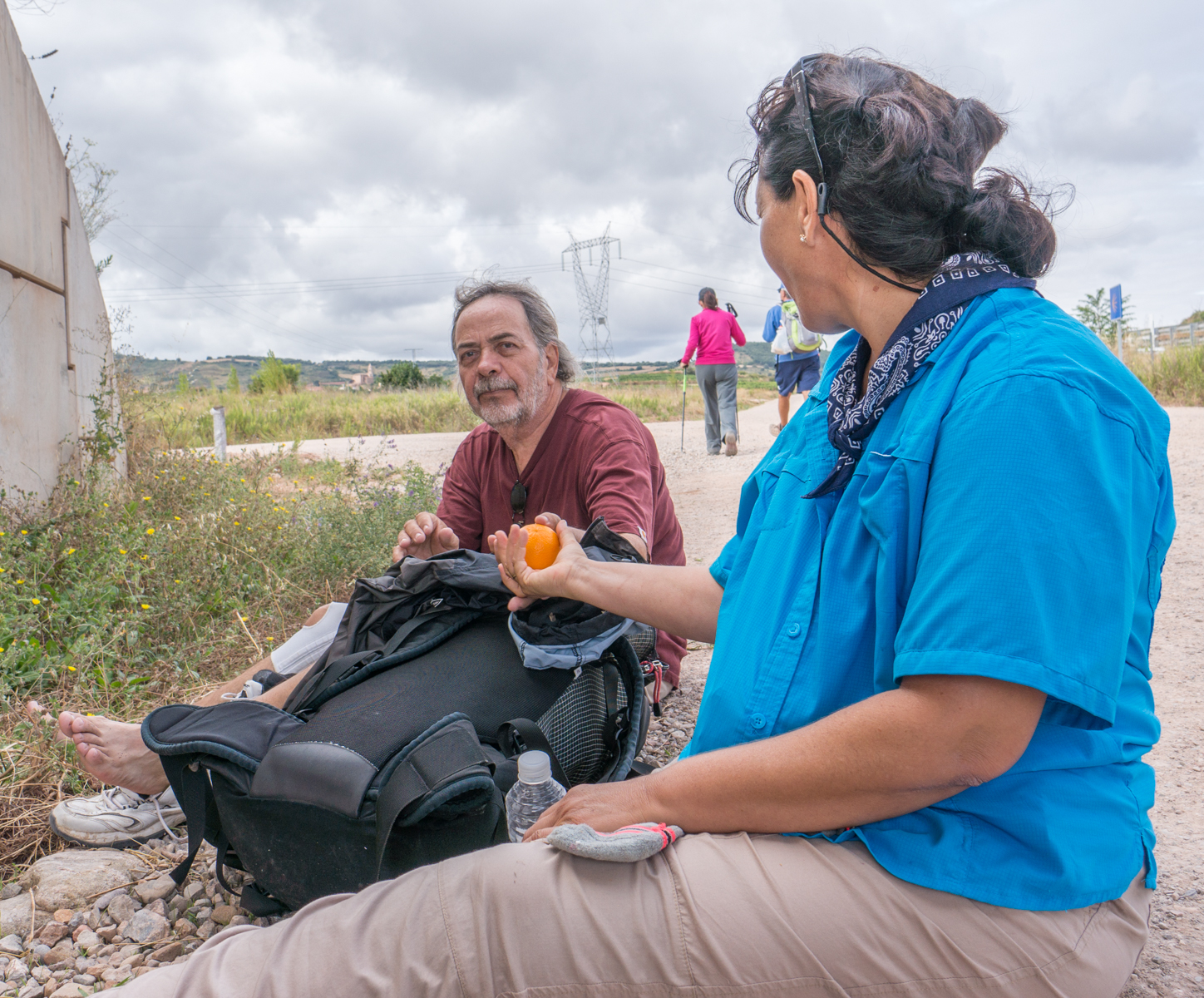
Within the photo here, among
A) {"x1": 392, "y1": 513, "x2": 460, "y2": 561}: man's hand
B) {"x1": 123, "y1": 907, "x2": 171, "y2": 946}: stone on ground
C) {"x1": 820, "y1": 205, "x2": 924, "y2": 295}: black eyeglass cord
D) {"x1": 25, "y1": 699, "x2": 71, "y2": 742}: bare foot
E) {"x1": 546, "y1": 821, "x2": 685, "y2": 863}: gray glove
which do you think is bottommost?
{"x1": 123, "y1": 907, "x2": 171, "y2": 946}: stone on ground

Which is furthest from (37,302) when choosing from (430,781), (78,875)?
(430,781)

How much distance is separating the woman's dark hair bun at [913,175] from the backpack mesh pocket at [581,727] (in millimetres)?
1251

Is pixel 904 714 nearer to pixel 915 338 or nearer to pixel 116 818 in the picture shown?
pixel 915 338

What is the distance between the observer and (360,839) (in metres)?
1.65

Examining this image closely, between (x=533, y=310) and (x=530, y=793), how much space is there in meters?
2.29

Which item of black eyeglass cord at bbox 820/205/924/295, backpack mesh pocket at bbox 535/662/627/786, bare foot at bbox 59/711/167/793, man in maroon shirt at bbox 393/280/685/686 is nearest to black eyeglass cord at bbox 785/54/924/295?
black eyeglass cord at bbox 820/205/924/295

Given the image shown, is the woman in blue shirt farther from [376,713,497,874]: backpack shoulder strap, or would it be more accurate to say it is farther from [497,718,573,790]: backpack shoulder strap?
[497,718,573,790]: backpack shoulder strap

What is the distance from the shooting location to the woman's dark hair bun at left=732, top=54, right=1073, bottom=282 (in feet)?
4.36

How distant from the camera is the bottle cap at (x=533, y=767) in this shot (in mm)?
1716

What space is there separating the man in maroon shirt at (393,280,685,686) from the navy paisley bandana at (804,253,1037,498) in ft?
4.92

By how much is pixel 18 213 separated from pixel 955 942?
604cm

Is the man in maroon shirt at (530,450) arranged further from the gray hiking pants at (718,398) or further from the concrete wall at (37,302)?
the gray hiking pants at (718,398)

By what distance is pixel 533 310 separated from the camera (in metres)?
3.55

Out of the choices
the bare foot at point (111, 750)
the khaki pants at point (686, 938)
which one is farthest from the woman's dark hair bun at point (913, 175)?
the bare foot at point (111, 750)
